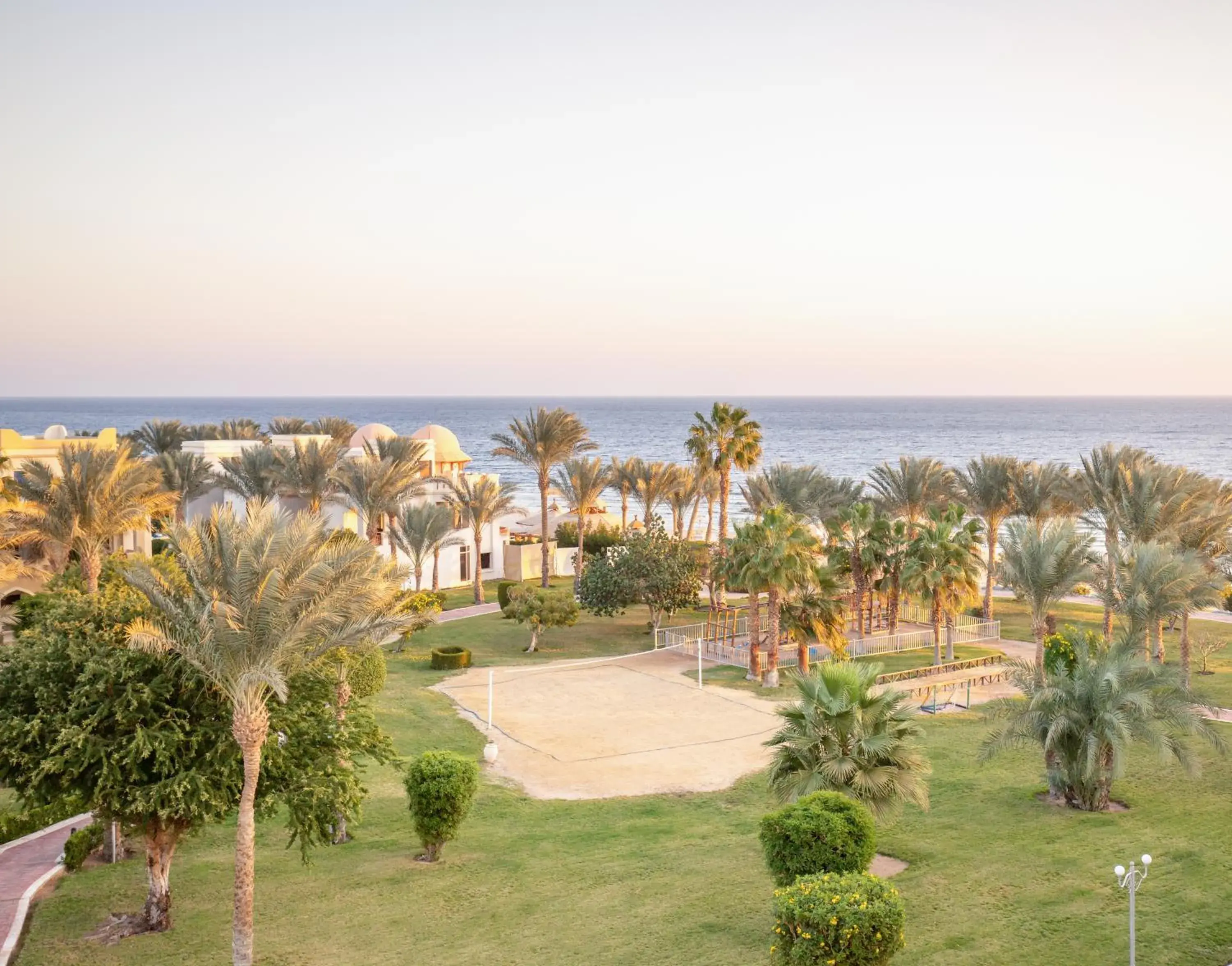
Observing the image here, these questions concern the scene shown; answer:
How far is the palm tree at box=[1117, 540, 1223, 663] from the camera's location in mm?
25391

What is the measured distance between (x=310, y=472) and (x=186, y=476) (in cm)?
798

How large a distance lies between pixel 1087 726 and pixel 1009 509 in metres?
25.3

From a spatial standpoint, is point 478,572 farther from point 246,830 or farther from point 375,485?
point 246,830

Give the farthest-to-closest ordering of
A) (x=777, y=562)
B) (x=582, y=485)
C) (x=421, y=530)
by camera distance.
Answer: (x=582, y=485) → (x=421, y=530) → (x=777, y=562)

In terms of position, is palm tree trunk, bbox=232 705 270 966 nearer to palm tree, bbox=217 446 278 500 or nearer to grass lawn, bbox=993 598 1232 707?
grass lawn, bbox=993 598 1232 707

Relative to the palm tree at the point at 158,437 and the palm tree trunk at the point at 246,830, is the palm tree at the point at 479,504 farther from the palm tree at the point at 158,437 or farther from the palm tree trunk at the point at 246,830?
the palm tree trunk at the point at 246,830

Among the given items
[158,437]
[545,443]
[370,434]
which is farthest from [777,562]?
[158,437]

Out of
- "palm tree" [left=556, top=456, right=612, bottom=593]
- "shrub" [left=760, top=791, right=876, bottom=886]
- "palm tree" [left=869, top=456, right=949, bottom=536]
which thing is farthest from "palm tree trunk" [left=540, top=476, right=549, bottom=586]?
"shrub" [left=760, top=791, right=876, bottom=886]

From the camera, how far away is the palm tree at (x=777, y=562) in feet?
101

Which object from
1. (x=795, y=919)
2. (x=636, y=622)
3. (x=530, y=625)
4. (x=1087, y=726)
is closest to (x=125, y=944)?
(x=795, y=919)

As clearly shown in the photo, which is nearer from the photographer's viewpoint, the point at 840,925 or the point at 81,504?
the point at 840,925

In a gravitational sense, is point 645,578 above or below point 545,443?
below

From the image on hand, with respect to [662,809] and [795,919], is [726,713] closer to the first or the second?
[662,809]

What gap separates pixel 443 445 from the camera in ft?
194
